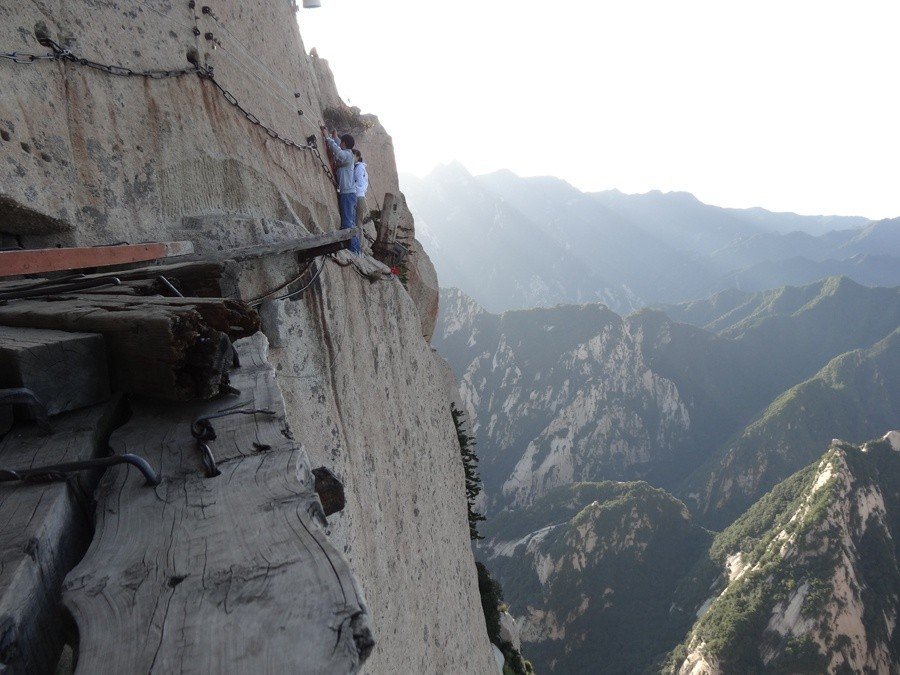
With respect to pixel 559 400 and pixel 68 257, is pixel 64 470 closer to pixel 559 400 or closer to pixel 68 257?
pixel 68 257

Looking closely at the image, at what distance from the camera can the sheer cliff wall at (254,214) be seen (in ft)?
15.8

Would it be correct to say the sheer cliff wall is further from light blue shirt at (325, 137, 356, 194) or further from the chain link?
light blue shirt at (325, 137, 356, 194)

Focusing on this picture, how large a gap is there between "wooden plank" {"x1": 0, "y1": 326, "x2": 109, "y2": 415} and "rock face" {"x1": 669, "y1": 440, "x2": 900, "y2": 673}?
49409 mm

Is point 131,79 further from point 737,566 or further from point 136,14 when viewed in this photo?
point 737,566

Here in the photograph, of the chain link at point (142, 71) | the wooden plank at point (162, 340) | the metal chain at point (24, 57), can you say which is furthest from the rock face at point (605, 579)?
the metal chain at point (24, 57)

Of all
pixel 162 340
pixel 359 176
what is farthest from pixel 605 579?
pixel 162 340

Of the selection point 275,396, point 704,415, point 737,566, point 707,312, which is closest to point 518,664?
point 275,396

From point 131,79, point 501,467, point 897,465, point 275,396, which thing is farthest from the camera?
point 501,467

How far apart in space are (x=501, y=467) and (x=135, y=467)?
9818 centimetres

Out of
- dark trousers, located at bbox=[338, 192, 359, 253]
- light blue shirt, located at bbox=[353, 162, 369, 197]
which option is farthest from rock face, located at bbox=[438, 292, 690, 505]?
light blue shirt, located at bbox=[353, 162, 369, 197]

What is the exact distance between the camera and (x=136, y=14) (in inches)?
227

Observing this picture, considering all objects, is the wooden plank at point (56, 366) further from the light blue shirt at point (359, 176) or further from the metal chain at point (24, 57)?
the light blue shirt at point (359, 176)

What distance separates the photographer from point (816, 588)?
3984 centimetres

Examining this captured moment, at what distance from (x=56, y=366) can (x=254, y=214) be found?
215 inches
